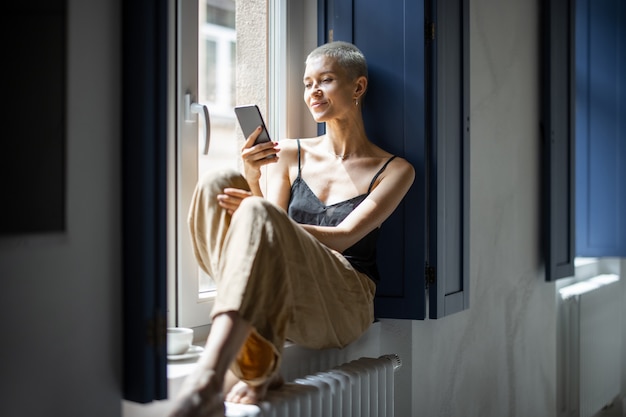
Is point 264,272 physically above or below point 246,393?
above

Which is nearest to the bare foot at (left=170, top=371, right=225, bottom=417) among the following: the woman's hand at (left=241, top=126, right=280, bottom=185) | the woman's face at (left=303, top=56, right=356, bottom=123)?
the woman's hand at (left=241, top=126, right=280, bottom=185)

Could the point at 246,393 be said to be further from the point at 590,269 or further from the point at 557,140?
the point at 590,269

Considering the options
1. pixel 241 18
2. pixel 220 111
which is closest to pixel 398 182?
pixel 220 111

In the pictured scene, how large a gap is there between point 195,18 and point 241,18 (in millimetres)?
299

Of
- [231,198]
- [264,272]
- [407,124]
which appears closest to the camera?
[264,272]

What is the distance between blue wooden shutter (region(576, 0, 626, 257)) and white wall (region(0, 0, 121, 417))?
128 inches

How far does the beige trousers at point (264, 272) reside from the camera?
5.10 ft

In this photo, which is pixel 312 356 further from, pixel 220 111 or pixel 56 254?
pixel 56 254

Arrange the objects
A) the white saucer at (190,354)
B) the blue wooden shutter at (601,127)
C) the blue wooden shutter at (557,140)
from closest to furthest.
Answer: the white saucer at (190,354)
the blue wooden shutter at (557,140)
the blue wooden shutter at (601,127)

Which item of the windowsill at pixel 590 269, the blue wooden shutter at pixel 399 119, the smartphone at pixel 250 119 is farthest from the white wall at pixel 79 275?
the windowsill at pixel 590 269

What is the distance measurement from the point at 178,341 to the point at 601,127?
3.03m

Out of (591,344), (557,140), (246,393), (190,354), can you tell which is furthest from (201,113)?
(591,344)

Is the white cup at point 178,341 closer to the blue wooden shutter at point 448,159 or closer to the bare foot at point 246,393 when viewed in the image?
the bare foot at point 246,393

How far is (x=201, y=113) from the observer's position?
209cm
